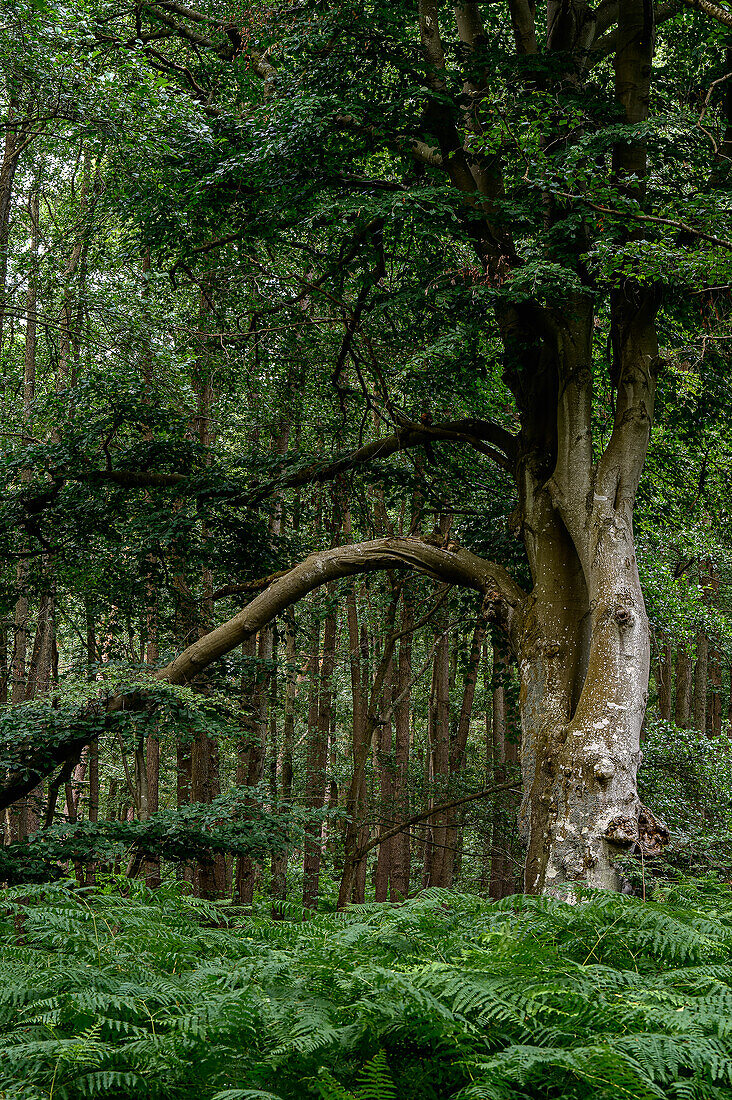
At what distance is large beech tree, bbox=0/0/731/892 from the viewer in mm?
6336

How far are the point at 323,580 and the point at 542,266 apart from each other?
3.54 metres

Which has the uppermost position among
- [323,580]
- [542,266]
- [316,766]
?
[542,266]

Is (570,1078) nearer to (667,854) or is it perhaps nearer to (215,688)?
(667,854)

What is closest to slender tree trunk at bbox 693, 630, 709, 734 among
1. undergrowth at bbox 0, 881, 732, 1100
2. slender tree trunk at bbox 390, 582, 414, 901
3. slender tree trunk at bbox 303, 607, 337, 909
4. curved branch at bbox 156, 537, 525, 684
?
slender tree trunk at bbox 390, 582, 414, 901

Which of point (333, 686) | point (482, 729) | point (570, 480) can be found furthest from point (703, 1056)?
point (482, 729)

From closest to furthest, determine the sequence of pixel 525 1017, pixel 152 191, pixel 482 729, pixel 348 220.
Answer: pixel 525 1017 < pixel 152 191 < pixel 348 220 < pixel 482 729

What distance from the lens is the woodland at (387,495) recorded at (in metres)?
2.39

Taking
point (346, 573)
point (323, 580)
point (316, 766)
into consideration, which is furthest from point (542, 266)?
point (316, 766)

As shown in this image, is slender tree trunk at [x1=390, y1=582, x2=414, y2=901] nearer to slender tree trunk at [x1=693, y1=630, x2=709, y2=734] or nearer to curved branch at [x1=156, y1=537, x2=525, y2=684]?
curved branch at [x1=156, y1=537, x2=525, y2=684]

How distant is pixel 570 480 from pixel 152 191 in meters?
5.13

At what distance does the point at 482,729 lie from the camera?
29.9 meters

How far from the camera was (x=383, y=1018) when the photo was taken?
2.39 m

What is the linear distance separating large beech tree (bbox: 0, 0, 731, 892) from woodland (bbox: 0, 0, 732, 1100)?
40 mm

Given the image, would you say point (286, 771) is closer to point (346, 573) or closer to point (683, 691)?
point (346, 573)
